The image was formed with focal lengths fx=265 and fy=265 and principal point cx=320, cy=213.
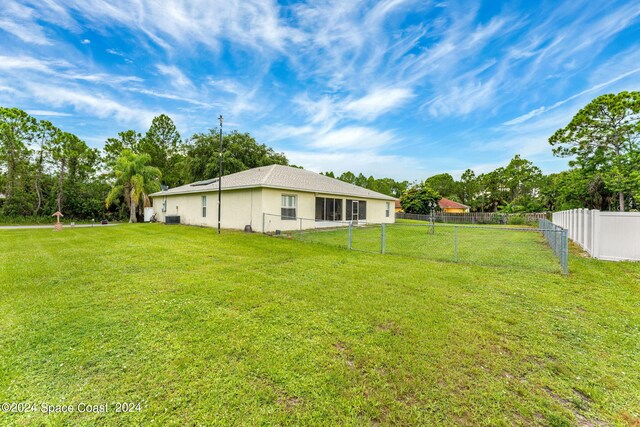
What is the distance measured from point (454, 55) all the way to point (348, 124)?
8330 millimetres

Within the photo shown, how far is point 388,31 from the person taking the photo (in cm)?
1145

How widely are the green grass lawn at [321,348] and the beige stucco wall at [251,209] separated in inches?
284

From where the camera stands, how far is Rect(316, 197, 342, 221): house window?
16352mm

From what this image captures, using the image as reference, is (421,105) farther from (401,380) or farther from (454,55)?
(401,380)

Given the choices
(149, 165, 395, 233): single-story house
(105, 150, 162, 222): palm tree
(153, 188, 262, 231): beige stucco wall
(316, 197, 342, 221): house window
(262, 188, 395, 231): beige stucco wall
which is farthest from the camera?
(105, 150, 162, 222): palm tree

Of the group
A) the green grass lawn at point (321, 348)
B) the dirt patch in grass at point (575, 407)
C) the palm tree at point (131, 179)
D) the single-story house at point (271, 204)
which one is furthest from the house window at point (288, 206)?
the palm tree at point (131, 179)

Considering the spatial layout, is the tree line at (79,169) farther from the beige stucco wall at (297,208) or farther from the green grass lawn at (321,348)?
the green grass lawn at (321,348)

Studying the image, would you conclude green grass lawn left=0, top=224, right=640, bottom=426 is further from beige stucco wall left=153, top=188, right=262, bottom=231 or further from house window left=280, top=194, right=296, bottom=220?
house window left=280, top=194, right=296, bottom=220

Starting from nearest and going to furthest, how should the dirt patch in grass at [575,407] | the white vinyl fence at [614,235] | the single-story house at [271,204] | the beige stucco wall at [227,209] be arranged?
the dirt patch in grass at [575,407] < the white vinyl fence at [614,235] < the single-story house at [271,204] < the beige stucco wall at [227,209]

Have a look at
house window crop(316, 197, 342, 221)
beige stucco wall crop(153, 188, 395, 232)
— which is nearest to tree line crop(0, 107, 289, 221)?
beige stucco wall crop(153, 188, 395, 232)

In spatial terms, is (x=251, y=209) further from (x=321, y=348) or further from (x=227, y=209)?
(x=321, y=348)

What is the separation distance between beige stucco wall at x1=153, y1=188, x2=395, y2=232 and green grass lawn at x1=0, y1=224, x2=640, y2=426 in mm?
7222

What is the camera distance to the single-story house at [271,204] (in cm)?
1380

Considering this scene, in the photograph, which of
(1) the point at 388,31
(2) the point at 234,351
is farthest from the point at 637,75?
(2) the point at 234,351
